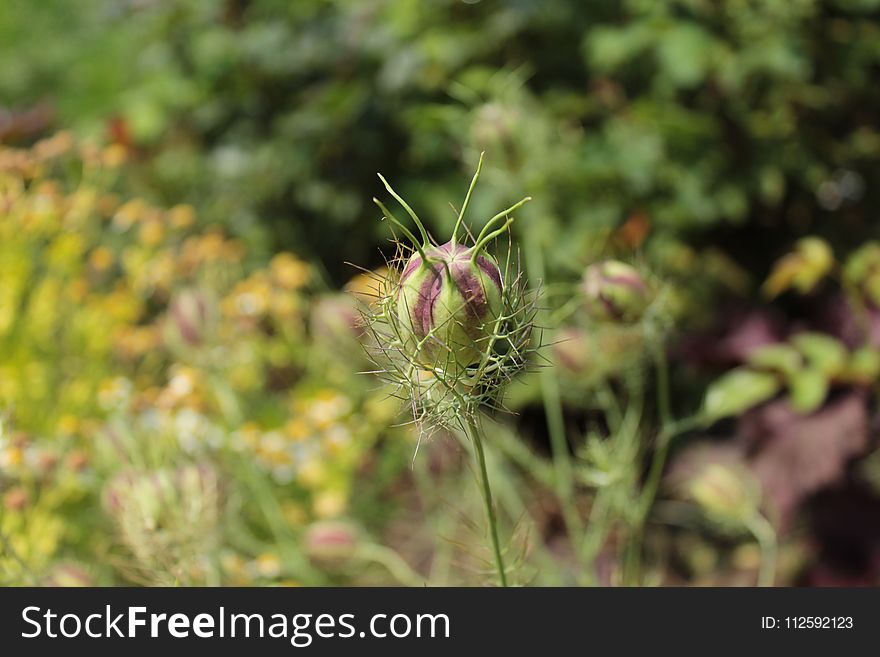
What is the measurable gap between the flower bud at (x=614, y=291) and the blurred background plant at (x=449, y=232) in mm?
94

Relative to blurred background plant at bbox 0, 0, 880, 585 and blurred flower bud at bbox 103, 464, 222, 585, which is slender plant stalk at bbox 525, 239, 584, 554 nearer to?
blurred background plant at bbox 0, 0, 880, 585

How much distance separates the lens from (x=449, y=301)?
0.45 m

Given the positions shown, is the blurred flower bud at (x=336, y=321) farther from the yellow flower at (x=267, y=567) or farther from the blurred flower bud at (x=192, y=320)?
the yellow flower at (x=267, y=567)

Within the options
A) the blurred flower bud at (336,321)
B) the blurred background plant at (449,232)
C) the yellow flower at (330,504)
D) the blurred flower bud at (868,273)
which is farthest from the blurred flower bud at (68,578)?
the blurred flower bud at (868,273)

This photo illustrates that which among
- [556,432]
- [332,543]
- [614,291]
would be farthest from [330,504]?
[614,291]

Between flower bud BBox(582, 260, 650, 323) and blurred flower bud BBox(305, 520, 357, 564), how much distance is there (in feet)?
1.32

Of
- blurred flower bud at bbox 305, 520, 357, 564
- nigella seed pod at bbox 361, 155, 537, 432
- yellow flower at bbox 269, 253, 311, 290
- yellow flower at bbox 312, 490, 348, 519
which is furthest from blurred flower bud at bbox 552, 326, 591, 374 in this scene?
yellow flower at bbox 269, 253, 311, 290

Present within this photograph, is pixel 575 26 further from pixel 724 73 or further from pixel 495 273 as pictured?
pixel 495 273

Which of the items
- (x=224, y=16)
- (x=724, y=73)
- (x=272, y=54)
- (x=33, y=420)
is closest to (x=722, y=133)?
(x=724, y=73)

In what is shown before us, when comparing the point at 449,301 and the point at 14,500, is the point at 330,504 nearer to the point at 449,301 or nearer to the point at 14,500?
the point at 14,500

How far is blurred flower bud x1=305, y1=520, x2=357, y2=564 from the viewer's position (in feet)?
3.21

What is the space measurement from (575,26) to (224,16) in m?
0.79

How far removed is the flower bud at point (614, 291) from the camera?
0.72 m

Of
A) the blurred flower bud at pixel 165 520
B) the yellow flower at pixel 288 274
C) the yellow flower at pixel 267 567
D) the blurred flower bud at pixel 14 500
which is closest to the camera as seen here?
the blurred flower bud at pixel 165 520
